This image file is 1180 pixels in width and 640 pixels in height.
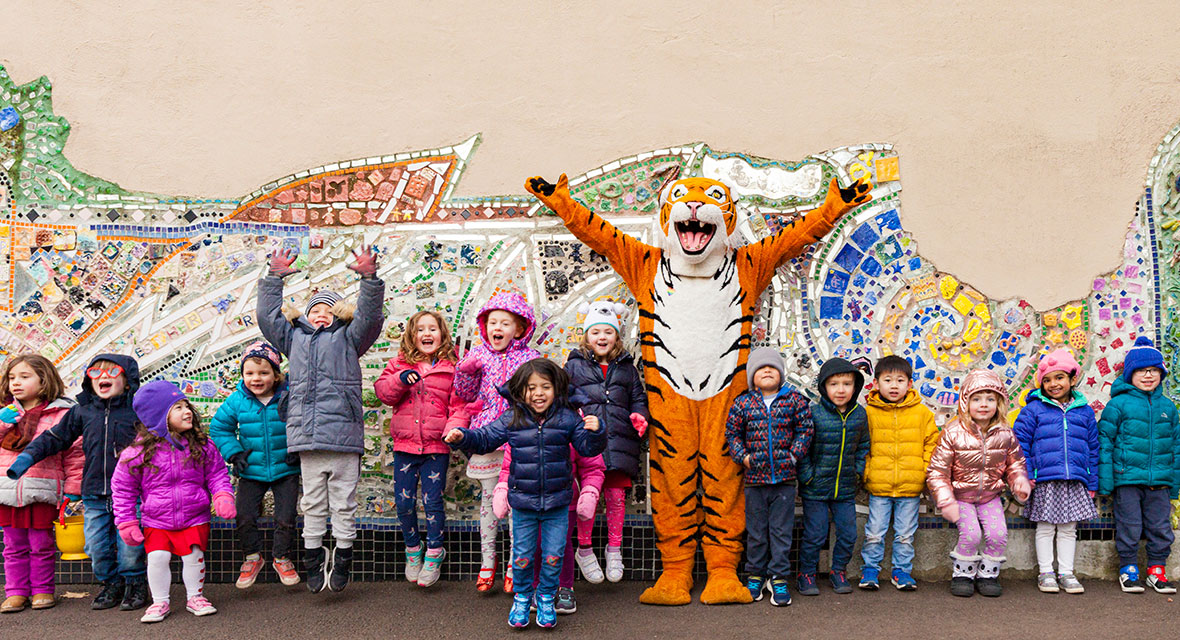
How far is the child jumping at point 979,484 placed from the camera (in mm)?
5176

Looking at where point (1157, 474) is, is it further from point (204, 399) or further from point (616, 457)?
point (204, 399)

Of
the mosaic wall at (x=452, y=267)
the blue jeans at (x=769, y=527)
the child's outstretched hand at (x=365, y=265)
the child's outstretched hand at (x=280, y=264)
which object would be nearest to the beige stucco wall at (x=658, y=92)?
the mosaic wall at (x=452, y=267)

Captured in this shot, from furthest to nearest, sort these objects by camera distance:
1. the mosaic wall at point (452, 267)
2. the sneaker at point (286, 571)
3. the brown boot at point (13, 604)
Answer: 1. the mosaic wall at point (452, 267)
2. the sneaker at point (286, 571)
3. the brown boot at point (13, 604)

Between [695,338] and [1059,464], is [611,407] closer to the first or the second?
[695,338]

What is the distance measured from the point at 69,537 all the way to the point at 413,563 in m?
1.91

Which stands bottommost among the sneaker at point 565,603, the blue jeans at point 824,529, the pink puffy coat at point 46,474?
the sneaker at point 565,603

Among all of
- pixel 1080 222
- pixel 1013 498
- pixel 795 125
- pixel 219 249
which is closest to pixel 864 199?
pixel 795 125

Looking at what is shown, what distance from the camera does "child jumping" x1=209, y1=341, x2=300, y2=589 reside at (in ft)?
17.2

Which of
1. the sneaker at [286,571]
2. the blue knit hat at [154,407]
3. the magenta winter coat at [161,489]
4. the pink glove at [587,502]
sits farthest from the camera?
the sneaker at [286,571]

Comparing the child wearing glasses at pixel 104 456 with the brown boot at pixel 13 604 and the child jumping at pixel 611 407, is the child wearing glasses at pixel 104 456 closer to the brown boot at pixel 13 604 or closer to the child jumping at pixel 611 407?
the brown boot at pixel 13 604

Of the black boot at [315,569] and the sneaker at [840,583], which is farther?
the sneaker at [840,583]

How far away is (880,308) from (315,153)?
3567 millimetres

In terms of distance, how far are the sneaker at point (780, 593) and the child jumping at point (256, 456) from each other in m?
2.64

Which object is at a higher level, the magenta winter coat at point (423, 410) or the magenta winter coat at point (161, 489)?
the magenta winter coat at point (423, 410)
